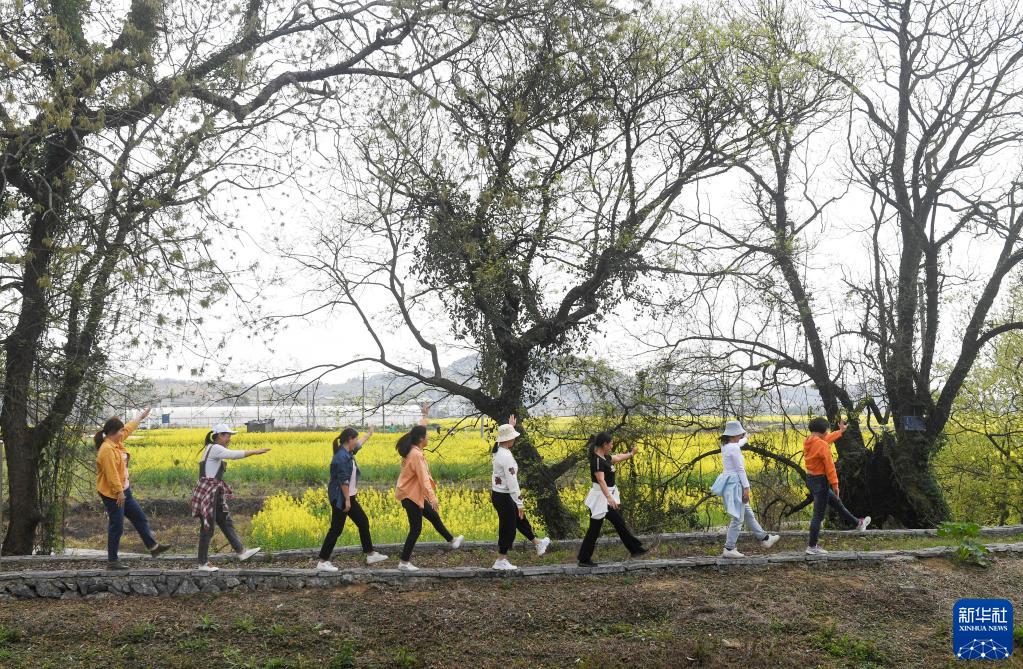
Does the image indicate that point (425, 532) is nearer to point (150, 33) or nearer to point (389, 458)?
point (150, 33)

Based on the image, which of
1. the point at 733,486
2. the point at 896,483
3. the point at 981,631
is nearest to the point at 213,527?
the point at 733,486

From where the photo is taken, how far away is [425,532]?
15.4m

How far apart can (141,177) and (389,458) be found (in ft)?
62.4

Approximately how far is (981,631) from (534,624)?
4019 millimetres

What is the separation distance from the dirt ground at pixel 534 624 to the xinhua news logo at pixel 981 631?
0.56 ft

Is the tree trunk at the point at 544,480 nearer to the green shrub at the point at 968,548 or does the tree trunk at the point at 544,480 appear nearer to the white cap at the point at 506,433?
the white cap at the point at 506,433

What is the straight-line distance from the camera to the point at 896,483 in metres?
14.7

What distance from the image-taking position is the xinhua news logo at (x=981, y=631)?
24.8ft

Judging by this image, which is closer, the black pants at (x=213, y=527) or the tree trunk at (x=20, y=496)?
the black pants at (x=213, y=527)

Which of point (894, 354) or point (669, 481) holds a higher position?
point (894, 354)

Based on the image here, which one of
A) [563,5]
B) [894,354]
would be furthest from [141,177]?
[894,354]

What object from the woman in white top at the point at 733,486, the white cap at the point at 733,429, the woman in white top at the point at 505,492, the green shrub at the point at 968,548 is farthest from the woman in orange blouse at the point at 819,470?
the woman in white top at the point at 505,492

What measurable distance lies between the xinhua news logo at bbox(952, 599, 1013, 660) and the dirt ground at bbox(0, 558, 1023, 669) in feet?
0.56

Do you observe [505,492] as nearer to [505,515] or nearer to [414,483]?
[505,515]
